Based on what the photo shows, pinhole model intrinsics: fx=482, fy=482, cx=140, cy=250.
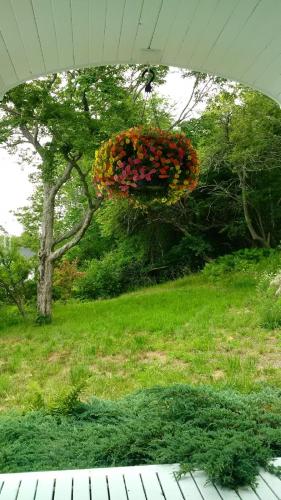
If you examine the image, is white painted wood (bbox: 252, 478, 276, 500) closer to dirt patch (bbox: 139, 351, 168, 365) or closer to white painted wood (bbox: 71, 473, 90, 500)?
white painted wood (bbox: 71, 473, 90, 500)

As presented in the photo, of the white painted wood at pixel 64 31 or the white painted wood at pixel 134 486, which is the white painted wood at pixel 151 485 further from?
the white painted wood at pixel 64 31

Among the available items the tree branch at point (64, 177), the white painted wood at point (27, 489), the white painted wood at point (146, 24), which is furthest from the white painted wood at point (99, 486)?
the tree branch at point (64, 177)

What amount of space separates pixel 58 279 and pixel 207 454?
34.2ft

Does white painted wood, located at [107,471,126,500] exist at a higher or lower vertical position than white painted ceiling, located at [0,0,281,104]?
lower

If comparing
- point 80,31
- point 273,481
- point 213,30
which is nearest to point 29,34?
point 80,31

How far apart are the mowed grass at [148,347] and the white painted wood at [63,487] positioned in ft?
7.62

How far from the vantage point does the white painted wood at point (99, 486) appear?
2.18 metres

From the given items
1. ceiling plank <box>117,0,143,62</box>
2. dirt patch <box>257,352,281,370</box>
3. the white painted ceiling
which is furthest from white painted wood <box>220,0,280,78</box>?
dirt patch <box>257,352,281,370</box>

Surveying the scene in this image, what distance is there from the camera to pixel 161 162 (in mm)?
2705

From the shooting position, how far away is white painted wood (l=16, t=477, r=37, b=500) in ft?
7.15

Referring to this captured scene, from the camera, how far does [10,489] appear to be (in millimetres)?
2260

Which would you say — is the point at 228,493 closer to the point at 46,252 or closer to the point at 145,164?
the point at 145,164

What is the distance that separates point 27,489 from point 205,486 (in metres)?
0.86

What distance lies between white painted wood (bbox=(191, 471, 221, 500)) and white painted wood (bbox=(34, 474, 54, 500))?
71 centimetres
